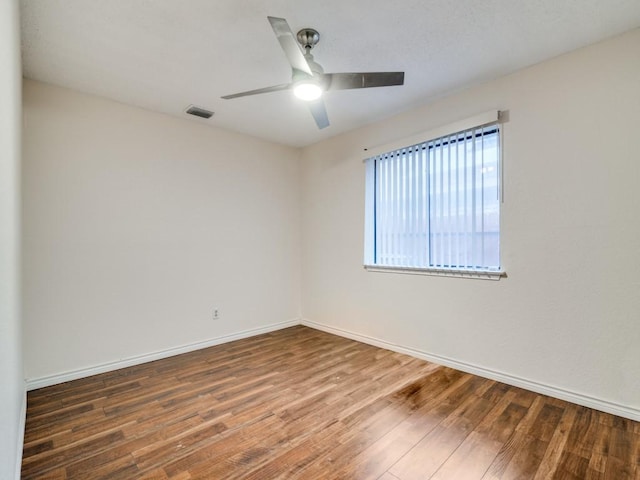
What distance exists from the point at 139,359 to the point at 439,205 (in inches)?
130

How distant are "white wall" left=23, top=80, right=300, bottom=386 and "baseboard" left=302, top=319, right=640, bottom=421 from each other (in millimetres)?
1596

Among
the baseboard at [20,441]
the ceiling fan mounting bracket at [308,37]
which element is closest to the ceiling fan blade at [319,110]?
the ceiling fan mounting bracket at [308,37]

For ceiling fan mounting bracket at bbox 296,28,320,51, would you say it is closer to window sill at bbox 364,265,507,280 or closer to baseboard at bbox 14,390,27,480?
window sill at bbox 364,265,507,280

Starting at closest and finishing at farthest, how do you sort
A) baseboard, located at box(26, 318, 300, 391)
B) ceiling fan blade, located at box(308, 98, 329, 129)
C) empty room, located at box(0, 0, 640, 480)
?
empty room, located at box(0, 0, 640, 480) → ceiling fan blade, located at box(308, 98, 329, 129) → baseboard, located at box(26, 318, 300, 391)

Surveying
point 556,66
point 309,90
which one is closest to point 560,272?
point 556,66

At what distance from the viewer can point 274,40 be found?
211 centimetres

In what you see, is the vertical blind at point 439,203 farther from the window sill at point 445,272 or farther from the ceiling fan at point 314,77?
the ceiling fan at point 314,77

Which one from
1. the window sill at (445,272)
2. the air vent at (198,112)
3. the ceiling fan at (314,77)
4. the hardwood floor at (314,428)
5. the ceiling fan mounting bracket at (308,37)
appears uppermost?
the ceiling fan mounting bracket at (308,37)

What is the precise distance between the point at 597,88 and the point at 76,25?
3519 millimetres

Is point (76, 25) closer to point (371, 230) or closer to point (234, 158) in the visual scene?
point (234, 158)

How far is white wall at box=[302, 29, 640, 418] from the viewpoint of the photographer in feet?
6.82

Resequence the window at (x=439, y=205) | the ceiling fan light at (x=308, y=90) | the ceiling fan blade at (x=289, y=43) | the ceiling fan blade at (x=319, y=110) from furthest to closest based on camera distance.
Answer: the window at (x=439, y=205)
the ceiling fan blade at (x=319, y=110)
the ceiling fan light at (x=308, y=90)
the ceiling fan blade at (x=289, y=43)

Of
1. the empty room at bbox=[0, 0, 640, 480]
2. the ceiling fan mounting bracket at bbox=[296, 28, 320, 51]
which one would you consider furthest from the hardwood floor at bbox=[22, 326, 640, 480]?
the ceiling fan mounting bracket at bbox=[296, 28, 320, 51]

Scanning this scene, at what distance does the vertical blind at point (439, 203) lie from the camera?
271 cm
